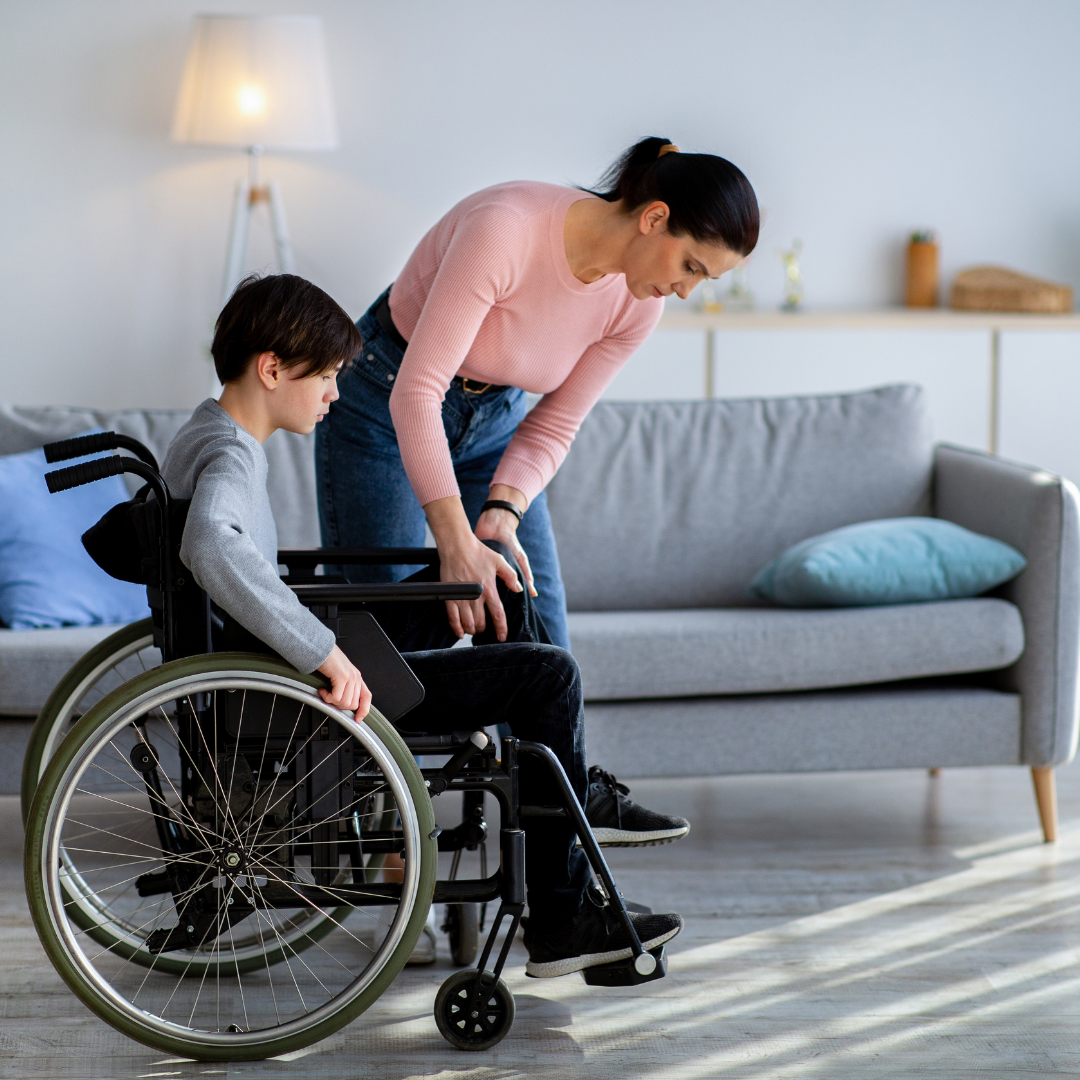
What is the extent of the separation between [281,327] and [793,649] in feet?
3.98

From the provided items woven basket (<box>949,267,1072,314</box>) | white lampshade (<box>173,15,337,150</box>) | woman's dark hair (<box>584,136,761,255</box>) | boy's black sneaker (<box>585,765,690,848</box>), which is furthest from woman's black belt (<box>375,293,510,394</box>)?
woven basket (<box>949,267,1072,314</box>)

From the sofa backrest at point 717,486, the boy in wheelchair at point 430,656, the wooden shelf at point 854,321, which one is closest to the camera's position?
the boy in wheelchair at point 430,656

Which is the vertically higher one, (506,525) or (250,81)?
(250,81)

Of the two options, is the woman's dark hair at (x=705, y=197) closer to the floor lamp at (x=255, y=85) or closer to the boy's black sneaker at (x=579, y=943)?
the boy's black sneaker at (x=579, y=943)

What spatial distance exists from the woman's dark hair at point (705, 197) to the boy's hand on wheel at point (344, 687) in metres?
0.67

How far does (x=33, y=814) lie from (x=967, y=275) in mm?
3543

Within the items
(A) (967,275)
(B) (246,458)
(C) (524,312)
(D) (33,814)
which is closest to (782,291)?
(A) (967,275)

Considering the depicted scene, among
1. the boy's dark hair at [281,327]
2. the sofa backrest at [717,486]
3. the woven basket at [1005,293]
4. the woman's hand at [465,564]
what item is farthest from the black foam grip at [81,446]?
the woven basket at [1005,293]

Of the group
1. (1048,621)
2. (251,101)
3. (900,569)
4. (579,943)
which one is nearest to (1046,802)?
(1048,621)

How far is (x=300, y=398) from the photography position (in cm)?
159

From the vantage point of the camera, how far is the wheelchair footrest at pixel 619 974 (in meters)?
1.60

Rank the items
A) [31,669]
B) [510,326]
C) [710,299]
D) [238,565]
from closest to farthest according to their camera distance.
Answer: [238,565] → [510,326] → [31,669] → [710,299]

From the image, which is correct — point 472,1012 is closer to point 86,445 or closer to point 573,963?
point 573,963

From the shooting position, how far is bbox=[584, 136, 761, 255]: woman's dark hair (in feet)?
5.17
